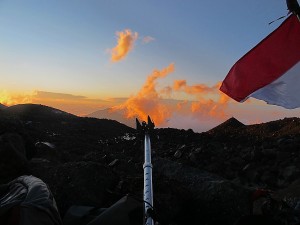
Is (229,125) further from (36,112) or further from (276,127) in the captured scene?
(36,112)

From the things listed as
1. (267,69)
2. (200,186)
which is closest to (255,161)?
(200,186)

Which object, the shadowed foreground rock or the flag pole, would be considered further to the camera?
the shadowed foreground rock

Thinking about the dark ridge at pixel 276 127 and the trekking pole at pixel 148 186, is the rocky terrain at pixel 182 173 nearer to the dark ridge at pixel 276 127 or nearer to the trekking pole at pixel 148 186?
the dark ridge at pixel 276 127

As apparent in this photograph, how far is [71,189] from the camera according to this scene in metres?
8.24

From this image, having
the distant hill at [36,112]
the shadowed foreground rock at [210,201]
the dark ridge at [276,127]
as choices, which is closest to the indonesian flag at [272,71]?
the shadowed foreground rock at [210,201]

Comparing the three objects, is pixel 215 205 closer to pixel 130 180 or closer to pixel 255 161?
pixel 130 180

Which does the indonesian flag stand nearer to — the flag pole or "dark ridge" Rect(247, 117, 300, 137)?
the flag pole

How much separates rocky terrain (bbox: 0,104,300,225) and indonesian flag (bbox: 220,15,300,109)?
203 cm

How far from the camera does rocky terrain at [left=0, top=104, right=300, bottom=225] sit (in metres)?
8.19

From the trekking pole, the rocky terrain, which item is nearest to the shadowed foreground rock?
the rocky terrain

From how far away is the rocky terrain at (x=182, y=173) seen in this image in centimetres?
819

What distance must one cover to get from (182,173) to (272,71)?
3540 millimetres

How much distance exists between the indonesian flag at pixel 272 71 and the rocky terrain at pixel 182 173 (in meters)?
2.03

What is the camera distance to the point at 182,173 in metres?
10.0
